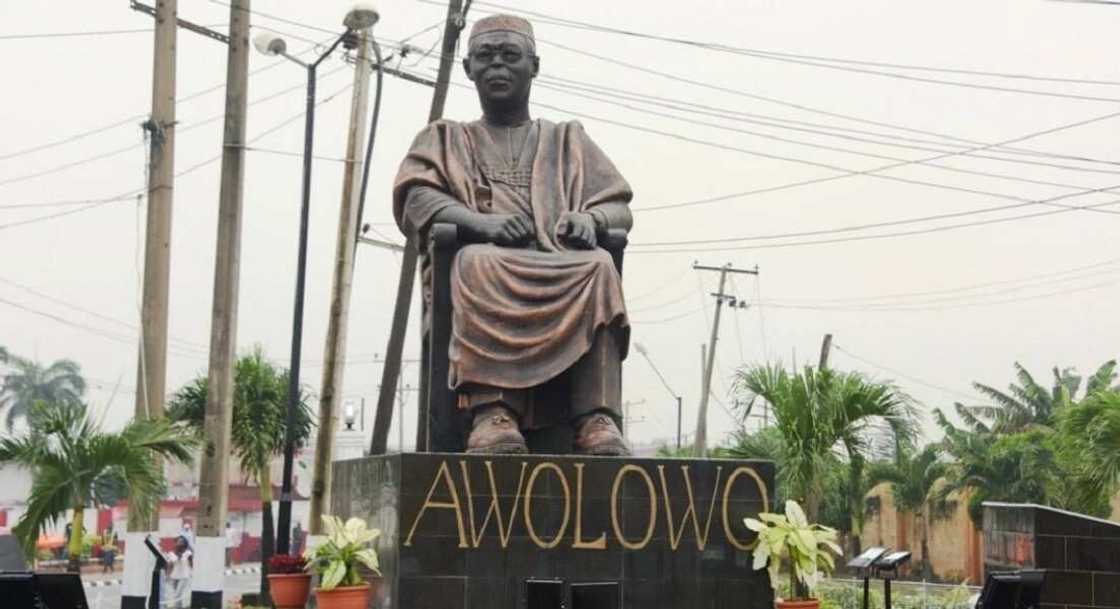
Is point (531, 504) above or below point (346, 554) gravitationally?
above

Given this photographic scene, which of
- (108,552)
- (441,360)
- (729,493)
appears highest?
(441,360)

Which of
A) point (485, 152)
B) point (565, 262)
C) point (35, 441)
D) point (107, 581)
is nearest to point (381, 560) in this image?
point (565, 262)

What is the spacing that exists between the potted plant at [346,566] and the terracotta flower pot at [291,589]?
1.77 meters

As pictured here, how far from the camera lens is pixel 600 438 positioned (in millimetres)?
8242

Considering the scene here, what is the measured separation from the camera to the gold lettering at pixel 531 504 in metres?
7.90

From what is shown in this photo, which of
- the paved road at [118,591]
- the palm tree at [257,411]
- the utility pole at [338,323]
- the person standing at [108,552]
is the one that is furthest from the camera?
the person standing at [108,552]

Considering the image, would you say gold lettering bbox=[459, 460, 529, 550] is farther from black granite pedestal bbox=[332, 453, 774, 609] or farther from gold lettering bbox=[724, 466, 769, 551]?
gold lettering bbox=[724, 466, 769, 551]

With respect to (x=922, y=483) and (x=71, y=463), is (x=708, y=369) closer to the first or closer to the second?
(x=922, y=483)

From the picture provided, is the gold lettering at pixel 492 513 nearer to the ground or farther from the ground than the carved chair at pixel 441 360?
nearer to the ground

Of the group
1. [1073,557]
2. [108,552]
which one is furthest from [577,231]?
[108,552]

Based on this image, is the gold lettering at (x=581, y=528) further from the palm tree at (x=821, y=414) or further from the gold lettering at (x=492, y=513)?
the palm tree at (x=821, y=414)

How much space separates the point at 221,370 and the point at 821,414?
269 inches

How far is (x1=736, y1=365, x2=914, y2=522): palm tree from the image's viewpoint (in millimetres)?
14336

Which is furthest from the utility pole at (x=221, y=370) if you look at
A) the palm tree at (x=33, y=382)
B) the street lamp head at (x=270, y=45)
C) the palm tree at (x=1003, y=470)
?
the palm tree at (x=33, y=382)
